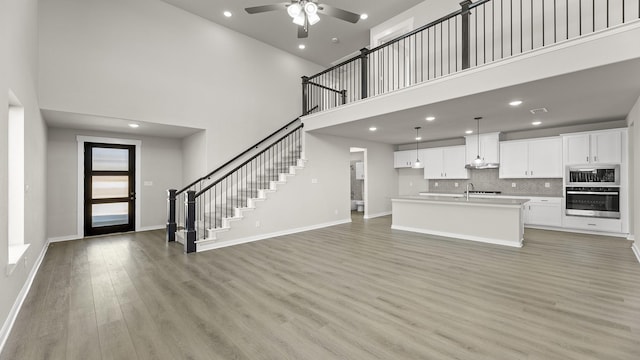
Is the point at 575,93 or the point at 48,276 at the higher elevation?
the point at 575,93

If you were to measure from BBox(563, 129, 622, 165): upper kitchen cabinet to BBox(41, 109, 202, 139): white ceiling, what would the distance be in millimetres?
8840

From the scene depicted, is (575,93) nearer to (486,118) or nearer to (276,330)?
(486,118)

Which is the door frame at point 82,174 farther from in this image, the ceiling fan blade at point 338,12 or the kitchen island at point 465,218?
the kitchen island at point 465,218

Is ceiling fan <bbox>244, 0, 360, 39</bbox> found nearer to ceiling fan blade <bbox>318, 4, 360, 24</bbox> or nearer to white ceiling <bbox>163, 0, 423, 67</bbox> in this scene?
ceiling fan blade <bbox>318, 4, 360, 24</bbox>

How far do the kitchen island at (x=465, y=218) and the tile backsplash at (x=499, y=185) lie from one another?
2062 millimetres

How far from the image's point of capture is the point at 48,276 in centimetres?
368

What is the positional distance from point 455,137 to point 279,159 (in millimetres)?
5478

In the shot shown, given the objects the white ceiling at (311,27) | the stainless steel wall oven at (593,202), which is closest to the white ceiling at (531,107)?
the stainless steel wall oven at (593,202)

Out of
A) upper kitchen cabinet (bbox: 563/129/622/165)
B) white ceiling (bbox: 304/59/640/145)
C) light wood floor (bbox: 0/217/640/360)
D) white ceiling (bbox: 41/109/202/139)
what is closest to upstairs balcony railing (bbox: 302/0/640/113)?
white ceiling (bbox: 304/59/640/145)

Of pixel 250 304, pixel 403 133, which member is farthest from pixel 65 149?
pixel 403 133

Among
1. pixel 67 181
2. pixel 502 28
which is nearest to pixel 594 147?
pixel 502 28

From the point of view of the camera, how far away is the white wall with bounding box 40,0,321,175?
4703 mm

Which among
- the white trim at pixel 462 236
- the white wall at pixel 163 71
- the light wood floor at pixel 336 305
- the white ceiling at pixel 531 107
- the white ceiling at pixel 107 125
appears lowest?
→ the light wood floor at pixel 336 305

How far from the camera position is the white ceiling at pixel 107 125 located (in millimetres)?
4984
